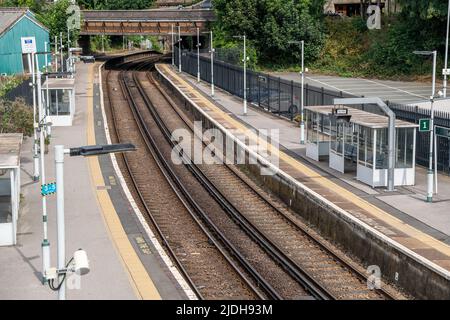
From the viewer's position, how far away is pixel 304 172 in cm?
3017

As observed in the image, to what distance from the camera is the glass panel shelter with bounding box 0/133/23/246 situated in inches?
849

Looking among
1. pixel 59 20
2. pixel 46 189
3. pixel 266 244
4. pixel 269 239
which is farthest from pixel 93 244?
pixel 59 20

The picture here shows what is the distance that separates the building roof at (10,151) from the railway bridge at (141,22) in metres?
61.2

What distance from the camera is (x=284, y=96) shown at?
4691 cm

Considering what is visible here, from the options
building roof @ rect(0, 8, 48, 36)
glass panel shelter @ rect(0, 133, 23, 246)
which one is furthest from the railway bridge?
glass panel shelter @ rect(0, 133, 23, 246)

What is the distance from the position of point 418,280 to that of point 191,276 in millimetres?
5989

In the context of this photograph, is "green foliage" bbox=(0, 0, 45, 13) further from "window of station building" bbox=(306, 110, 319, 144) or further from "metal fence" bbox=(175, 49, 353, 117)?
"window of station building" bbox=(306, 110, 319, 144)

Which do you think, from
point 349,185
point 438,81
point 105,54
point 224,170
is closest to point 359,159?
point 349,185

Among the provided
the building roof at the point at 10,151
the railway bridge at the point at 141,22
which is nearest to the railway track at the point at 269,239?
the building roof at the point at 10,151

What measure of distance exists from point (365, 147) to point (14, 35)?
141ft

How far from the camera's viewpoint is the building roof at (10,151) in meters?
21.5

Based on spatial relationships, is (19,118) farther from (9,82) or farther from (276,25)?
(276,25)

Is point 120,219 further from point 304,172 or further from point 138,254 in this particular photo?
point 304,172
